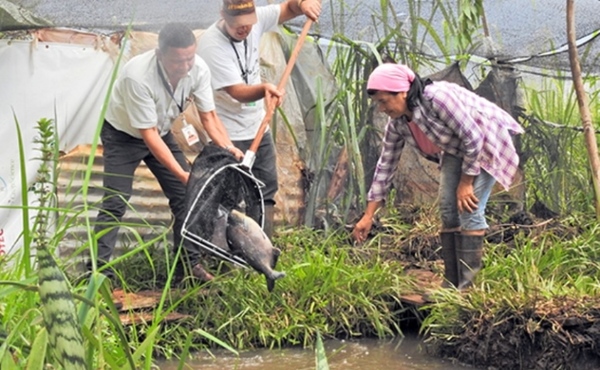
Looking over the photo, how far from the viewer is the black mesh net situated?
15.9 ft

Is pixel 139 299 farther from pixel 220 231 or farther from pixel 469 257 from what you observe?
pixel 469 257

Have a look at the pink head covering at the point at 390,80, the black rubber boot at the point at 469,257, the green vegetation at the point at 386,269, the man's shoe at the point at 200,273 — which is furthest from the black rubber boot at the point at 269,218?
the pink head covering at the point at 390,80

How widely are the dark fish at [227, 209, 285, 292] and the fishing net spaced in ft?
0.28

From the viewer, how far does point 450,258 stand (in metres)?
5.59

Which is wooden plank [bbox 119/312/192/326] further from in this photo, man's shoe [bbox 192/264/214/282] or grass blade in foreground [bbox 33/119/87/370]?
grass blade in foreground [bbox 33/119/87/370]

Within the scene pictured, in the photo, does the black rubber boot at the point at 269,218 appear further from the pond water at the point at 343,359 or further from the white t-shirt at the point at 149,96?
the pond water at the point at 343,359

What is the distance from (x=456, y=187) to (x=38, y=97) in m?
2.67

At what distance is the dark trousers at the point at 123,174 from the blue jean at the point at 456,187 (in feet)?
4.60

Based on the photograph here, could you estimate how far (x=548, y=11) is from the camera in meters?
6.75

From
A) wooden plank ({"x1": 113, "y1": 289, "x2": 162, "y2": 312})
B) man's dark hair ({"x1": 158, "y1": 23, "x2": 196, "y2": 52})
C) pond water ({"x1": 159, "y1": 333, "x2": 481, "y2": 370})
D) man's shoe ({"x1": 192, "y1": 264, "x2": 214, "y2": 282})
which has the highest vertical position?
man's dark hair ({"x1": 158, "y1": 23, "x2": 196, "y2": 52})

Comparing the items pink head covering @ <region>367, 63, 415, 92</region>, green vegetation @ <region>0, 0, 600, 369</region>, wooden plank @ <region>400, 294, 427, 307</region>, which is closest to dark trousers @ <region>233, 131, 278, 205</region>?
green vegetation @ <region>0, 0, 600, 369</region>

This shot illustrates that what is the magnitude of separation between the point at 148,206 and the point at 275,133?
100 centimetres

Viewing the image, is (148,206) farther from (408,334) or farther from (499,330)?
(499,330)

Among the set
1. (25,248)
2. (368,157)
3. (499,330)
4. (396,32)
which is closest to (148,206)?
(368,157)
